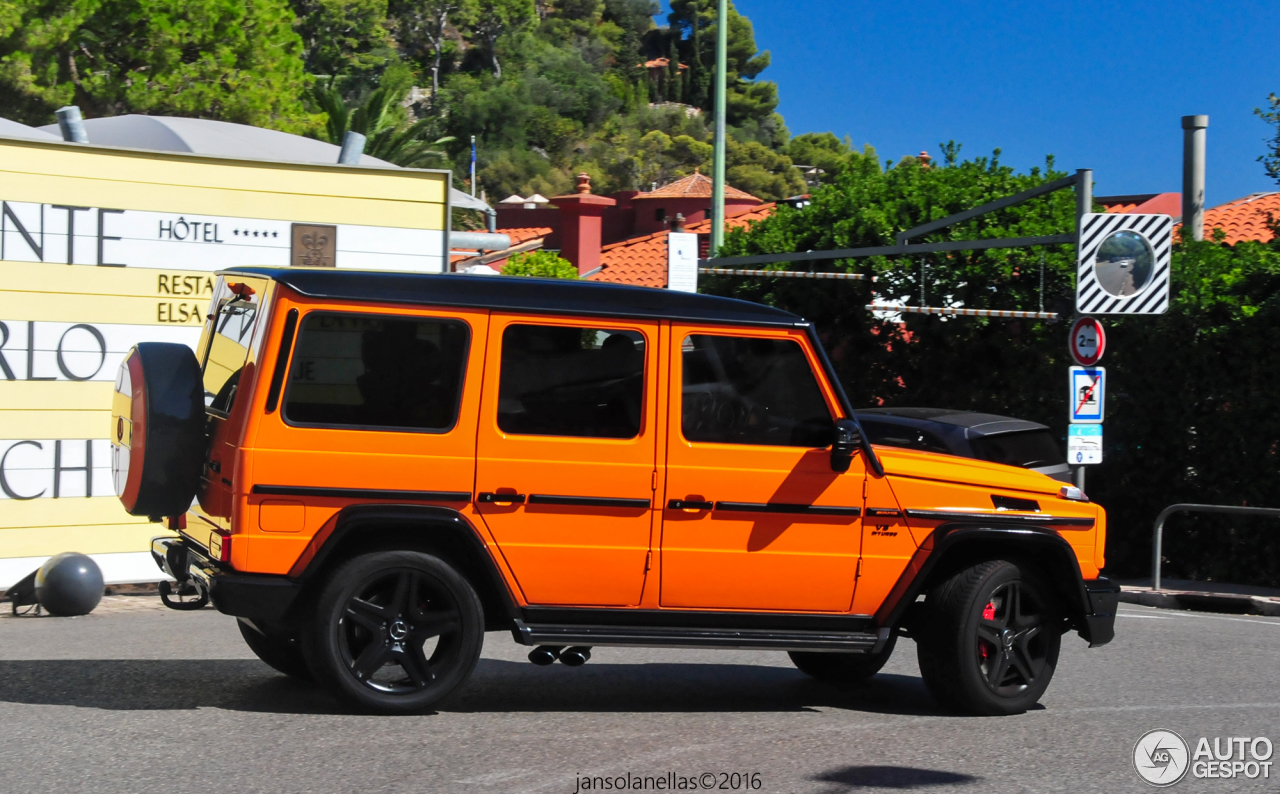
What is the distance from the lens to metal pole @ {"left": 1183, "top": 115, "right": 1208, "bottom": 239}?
57.4 ft

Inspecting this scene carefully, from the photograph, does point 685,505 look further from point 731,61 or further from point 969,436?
point 731,61

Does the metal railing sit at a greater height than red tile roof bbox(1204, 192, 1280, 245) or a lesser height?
lesser

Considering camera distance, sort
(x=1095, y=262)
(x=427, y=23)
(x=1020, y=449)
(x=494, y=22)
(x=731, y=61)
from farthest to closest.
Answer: (x=731, y=61)
(x=494, y=22)
(x=427, y=23)
(x=1095, y=262)
(x=1020, y=449)

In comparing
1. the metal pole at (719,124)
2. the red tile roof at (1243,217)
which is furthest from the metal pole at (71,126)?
the red tile roof at (1243,217)

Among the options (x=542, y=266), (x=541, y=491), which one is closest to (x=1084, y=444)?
(x=541, y=491)

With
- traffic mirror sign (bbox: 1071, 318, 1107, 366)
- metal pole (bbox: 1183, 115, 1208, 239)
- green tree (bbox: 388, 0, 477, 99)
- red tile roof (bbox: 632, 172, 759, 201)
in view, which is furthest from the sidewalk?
green tree (bbox: 388, 0, 477, 99)

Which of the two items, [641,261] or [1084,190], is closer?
[1084,190]

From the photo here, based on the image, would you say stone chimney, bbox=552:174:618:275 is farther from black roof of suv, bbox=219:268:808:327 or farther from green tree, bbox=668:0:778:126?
green tree, bbox=668:0:778:126

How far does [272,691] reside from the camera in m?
6.75

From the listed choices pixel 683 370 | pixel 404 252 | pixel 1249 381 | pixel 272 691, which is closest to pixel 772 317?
pixel 683 370

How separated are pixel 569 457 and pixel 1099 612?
2864 millimetres

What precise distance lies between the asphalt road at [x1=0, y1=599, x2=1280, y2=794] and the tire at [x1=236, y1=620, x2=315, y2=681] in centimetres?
9

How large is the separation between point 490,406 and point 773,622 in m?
1.70

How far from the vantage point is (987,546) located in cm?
679
